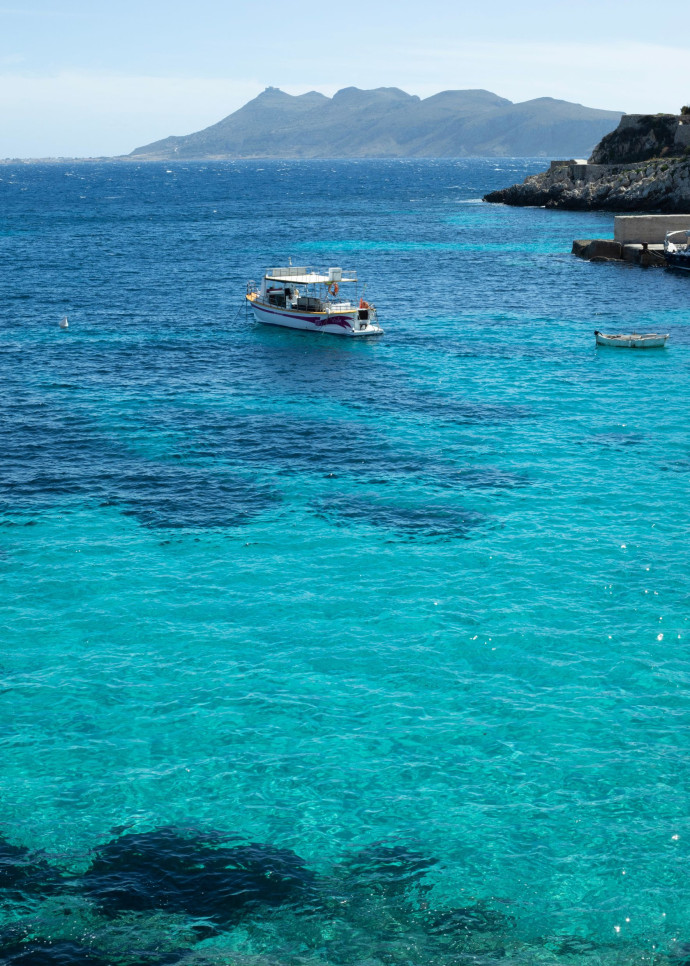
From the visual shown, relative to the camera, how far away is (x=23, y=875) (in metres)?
22.2

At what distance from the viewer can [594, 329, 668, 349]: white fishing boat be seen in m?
71.8

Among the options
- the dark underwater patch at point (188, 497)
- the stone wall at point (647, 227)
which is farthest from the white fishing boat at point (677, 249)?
the dark underwater patch at point (188, 497)

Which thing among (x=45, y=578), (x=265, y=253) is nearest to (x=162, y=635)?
(x=45, y=578)

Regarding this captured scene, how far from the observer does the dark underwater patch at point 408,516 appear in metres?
40.5

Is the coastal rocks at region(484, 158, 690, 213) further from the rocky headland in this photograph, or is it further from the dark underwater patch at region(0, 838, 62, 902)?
the dark underwater patch at region(0, 838, 62, 902)

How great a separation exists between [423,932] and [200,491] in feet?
91.2

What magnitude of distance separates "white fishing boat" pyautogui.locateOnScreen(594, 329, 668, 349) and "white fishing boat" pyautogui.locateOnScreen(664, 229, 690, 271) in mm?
38050

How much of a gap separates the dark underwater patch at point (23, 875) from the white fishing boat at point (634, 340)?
200ft

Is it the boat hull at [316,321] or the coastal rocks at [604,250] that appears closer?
the boat hull at [316,321]

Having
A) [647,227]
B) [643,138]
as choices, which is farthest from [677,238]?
[643,138]

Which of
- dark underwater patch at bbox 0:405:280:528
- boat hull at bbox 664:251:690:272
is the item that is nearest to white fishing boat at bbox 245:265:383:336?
dark underwater patch at bbox 0:405:280:528

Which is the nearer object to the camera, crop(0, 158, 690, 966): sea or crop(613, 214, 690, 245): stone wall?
crop(0, 158, 690, 966): sea

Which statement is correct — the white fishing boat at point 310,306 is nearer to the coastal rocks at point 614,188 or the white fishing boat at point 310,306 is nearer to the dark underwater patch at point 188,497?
the dark underwater patch at point 188,497

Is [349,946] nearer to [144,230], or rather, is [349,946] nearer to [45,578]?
[45,578]
